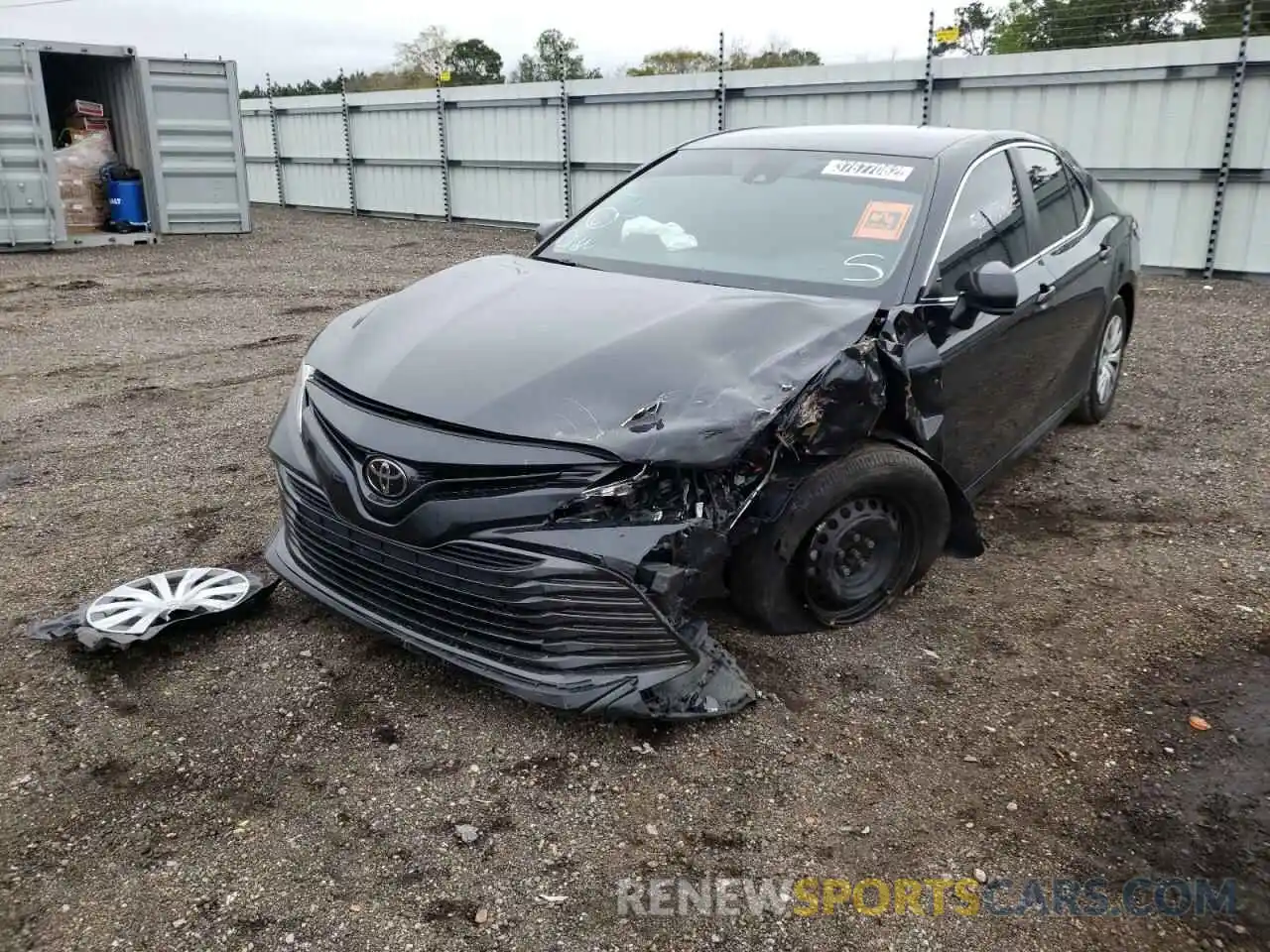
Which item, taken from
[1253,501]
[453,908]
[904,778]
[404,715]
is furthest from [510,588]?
[1253,501]

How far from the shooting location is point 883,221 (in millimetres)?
3625

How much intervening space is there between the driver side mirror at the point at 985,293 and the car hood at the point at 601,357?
0.46 m

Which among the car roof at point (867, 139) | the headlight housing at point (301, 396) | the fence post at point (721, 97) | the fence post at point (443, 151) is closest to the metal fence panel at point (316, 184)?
the fence post at point (443, 151)

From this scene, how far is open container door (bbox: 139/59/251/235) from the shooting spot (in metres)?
13.8

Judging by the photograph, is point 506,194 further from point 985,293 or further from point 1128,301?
point 985,293

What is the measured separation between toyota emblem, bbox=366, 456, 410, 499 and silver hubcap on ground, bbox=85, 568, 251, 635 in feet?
3.19

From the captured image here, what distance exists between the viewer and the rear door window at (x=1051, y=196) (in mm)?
4438

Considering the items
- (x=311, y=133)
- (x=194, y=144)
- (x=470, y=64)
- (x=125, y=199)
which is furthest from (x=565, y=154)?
(x=470, y=64)

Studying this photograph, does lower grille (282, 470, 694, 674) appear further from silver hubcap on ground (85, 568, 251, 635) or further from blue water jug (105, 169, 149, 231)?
blue water jug (105, 169, 149, 231)

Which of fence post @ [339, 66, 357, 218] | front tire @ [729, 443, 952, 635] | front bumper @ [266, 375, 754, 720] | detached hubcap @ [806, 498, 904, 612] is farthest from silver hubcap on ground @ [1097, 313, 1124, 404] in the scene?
fence post @ [339, 66, 357, 218]

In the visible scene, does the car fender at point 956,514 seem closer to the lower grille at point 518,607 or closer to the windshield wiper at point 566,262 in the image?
the lower grille at point 518,607

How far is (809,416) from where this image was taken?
2.92 metres

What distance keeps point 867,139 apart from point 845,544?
1.88 meters

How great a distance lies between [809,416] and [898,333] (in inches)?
23.1
